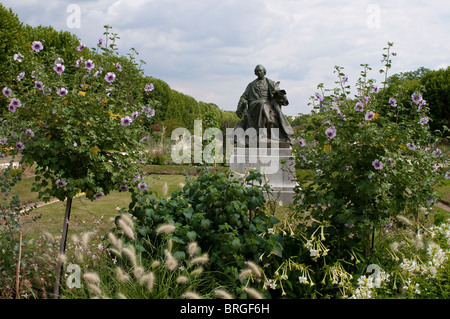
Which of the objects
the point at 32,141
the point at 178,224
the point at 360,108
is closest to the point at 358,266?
the point at 360,108

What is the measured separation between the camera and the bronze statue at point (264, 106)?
9109 millimetres

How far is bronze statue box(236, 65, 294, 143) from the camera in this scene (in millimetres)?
9109

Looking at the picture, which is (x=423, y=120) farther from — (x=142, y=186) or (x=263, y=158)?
(x=263, y=158)

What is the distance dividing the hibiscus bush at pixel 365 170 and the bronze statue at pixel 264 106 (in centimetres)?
571

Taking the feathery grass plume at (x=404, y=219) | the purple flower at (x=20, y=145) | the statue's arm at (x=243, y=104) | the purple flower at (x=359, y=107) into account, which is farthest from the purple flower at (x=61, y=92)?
the statue's arm at (x=243, y=104)

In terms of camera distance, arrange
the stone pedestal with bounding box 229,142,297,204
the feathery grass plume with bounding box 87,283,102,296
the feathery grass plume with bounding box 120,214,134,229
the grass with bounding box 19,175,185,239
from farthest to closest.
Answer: the stone pedestal with bounding box 229,142,297,204
the grass with bounding box 19,175,185,239
the feathery grass plume with bounding box 120,214,134,229
the feathery grass plume with bounding box 87,283,102,296

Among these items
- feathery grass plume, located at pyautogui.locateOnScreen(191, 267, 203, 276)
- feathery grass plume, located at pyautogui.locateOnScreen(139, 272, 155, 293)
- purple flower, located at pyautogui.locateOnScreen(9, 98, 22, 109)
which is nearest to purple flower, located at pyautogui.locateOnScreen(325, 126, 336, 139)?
feathery grass plume, located at pyautogui.locateOnScreen(191, 267, 203, 276)

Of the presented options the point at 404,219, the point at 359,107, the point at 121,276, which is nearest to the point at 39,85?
the point at 121,276

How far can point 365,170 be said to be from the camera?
3.11 metres

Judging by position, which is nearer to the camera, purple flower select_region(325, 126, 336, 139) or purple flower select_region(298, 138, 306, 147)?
purple flower select_region(325, 126, 336, 139)

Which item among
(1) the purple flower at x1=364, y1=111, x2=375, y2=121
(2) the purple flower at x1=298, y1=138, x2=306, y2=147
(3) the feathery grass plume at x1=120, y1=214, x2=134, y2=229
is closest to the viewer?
(3) the feathery grass plume at x1=120, y1=214, x2=134, y2=229

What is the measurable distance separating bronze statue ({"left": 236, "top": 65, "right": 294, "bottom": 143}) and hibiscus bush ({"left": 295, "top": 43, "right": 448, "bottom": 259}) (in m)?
5.71

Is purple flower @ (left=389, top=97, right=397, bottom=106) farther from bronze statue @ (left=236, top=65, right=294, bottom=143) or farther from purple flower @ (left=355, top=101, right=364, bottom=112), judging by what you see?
bronze statue @ (left=236, top=65, right=294, bottom=143)
